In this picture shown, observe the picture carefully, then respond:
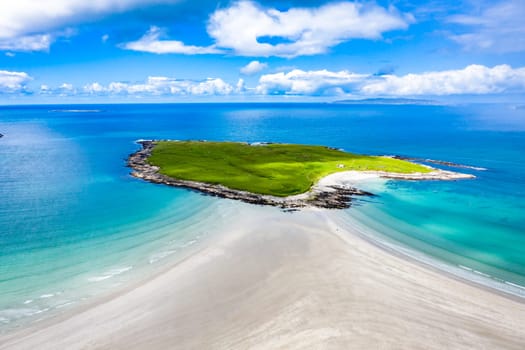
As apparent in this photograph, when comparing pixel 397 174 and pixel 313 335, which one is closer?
pixel 313 335

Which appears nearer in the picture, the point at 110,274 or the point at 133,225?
the point at 110,274

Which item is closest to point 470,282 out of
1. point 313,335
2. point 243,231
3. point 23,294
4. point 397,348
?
point 397,348

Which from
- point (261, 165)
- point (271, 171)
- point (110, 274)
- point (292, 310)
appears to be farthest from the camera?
point (261, 165)

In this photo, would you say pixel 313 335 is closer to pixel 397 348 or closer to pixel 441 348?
pixel 397 348

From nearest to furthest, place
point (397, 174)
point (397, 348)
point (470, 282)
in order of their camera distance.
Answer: point (397, 348)
point (470, 282)
point (397, 174)

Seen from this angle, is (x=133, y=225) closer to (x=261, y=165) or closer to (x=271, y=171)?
(x=271, y=171)

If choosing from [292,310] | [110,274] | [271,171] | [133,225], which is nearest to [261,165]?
[271,171]

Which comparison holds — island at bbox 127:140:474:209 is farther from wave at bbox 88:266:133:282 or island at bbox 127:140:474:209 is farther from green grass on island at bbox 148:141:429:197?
wave at bbox 88:266:133:282
